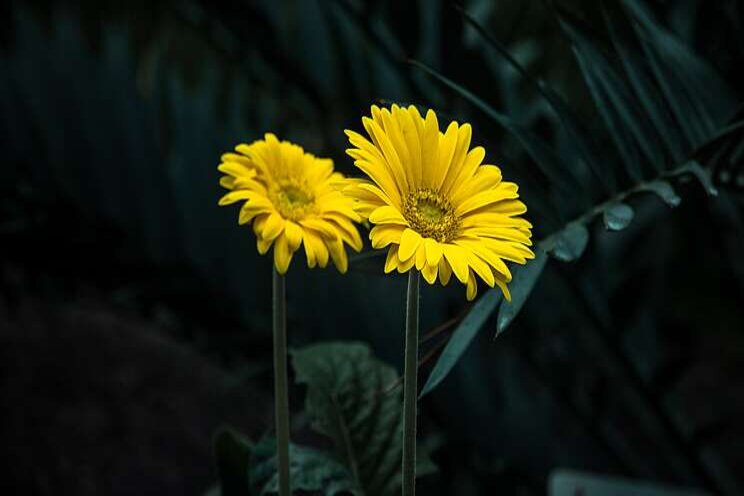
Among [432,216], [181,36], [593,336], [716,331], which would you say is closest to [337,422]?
[432,216]

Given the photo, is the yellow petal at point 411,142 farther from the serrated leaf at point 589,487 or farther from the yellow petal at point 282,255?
the serrated leaf at point 589,487

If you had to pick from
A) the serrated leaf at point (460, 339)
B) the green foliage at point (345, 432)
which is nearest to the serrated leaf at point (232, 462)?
the green foliage at point (345, 432)

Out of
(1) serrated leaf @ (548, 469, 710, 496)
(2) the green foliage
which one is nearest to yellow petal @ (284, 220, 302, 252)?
(2) the green foliage

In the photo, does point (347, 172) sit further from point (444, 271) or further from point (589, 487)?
point (444, 271)

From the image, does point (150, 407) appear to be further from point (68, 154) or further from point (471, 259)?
→ point (471, 259)

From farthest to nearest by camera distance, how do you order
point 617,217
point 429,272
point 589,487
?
point 589,487 < point 617,217 < point 429,272

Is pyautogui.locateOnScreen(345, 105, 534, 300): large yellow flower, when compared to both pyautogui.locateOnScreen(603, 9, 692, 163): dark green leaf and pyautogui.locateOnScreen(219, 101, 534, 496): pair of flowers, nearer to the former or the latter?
pyautogui.locateOnScreen(219, 101, 534, 496): pair of flowers

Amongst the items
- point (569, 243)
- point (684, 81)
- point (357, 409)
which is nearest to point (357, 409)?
point (357, 409)
